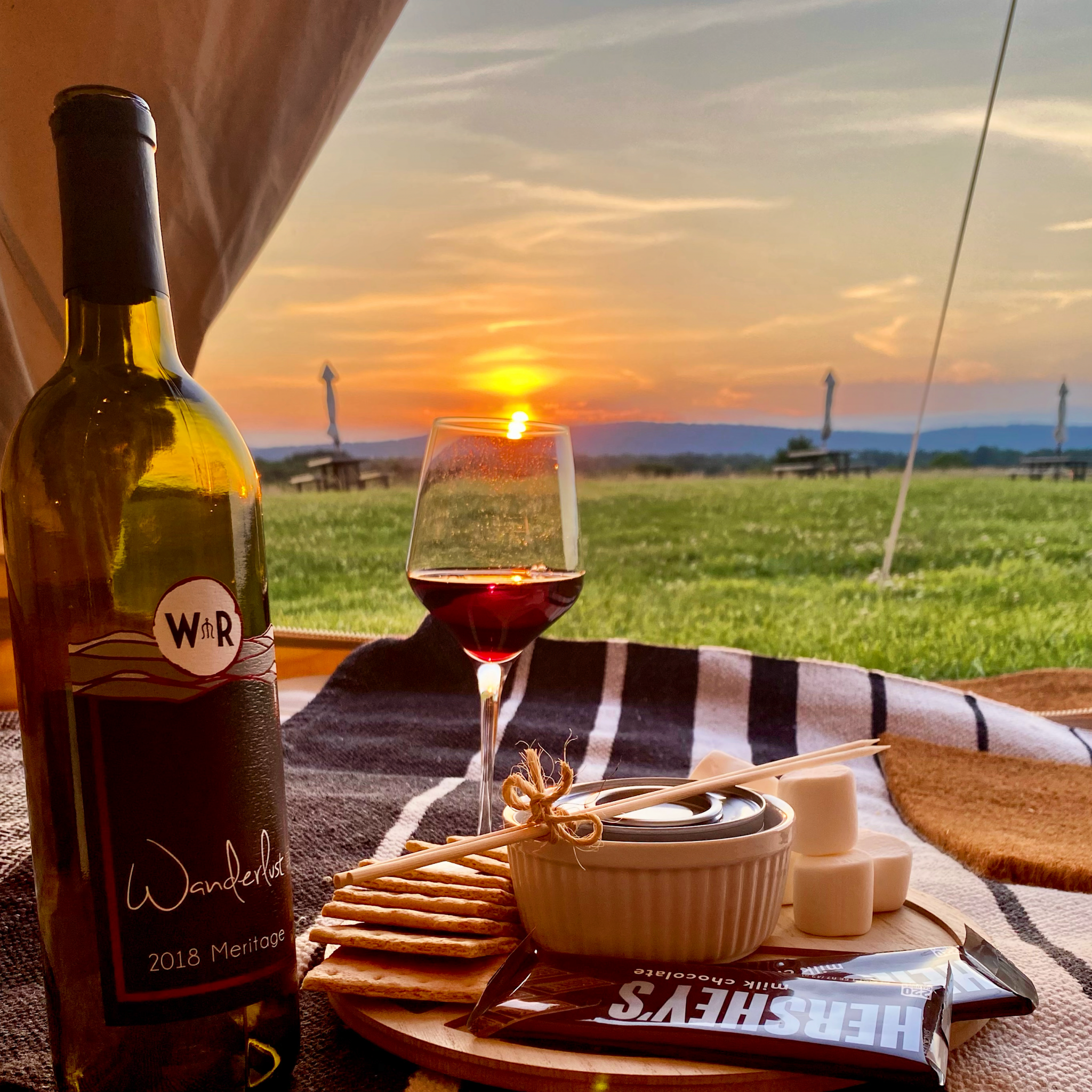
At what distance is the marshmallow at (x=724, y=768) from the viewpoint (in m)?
0.78

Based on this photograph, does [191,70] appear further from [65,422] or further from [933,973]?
[933,973]

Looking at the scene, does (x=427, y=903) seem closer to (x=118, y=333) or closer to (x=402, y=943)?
(x=402, y=943)

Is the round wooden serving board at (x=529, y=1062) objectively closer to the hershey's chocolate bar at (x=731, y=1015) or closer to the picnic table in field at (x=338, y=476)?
the hershey's chocolate bar at (x=731, y=1015)

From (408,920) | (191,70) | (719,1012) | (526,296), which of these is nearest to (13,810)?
(408,920)

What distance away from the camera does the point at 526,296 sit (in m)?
2.23

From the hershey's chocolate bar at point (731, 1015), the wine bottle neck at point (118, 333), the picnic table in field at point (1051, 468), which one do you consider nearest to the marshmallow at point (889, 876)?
the hershey's chocolate bar at point (731, 1015)

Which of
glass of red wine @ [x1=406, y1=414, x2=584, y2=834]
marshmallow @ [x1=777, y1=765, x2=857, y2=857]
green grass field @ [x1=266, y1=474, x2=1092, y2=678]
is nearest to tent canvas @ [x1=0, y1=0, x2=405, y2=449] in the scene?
glass of red wine @ [x1=406, y1=414, x2=584, y2=834]

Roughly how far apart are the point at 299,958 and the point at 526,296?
1.81 m

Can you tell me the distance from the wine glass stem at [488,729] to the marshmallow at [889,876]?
287mm

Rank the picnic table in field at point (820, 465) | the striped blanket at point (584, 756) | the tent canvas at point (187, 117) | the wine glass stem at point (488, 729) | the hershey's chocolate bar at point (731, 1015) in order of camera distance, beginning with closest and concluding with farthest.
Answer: the hershey's chocolate bar at point (731, 1015)
the striped blanket at point (584, 756)
the wine glass stem at point (488, 729)
the tent canvas at point (187, 117)
the picnic table in field at point (820, 465)

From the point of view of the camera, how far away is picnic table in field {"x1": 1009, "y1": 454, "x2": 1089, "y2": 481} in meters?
2.18

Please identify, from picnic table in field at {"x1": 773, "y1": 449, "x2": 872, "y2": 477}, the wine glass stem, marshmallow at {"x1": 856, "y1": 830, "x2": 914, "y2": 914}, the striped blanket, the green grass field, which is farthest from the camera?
picnic table in field at {"x1": 773, "y1": 449, "x2": 872, "y2": 477}

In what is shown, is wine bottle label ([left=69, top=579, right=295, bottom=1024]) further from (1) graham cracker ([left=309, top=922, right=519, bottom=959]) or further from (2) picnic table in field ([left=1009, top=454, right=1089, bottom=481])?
(2) picnic table in field ([left=1009, top=454, right=1089, bottom=481])

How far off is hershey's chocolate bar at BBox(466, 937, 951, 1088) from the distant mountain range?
1.68 metres
